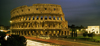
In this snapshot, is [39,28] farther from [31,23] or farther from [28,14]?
[28,14]

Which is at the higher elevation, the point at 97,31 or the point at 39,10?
the point at 39,10

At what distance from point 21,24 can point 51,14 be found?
14.1 metres

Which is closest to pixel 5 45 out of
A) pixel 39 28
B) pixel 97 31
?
pixel 39 28

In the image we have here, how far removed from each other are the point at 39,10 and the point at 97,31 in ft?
98.2

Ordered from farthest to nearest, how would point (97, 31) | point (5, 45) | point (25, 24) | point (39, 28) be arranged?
point (97, 31) < point (25, 24) < point (39, 28) < point (5, 45)

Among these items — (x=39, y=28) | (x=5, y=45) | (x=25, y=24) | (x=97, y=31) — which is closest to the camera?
(x=5, y=45)

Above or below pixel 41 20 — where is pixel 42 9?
above

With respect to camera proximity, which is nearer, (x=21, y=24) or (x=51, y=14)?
(x=51, y=14)

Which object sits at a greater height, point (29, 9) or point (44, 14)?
point (29, 9)

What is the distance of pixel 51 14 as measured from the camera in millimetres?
34219

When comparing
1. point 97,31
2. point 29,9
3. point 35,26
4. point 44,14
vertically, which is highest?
point 29,9

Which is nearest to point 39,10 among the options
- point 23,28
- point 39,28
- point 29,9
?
point 29,9

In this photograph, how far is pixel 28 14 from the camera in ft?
115

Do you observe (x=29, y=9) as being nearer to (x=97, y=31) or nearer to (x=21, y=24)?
(x=21, y=24)
